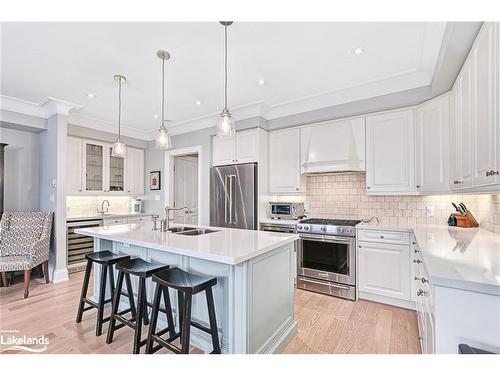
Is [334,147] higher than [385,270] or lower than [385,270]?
higher

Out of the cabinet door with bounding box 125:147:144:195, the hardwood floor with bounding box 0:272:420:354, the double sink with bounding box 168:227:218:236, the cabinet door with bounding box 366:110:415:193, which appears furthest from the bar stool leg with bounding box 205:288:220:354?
the cabinet door with bounding box 125:147:144:195

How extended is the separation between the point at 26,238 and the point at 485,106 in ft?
16.8

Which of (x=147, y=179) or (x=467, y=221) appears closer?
(x=467, y=221)

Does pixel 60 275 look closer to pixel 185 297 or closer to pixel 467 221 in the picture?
pixel 185 297

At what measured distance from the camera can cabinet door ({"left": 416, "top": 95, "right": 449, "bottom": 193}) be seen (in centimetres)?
253

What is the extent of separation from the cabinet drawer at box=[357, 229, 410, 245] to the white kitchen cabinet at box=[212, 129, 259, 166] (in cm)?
179

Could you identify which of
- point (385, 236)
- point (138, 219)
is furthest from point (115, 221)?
point (385, 236)

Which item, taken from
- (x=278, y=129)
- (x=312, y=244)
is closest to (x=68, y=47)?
(x=278, y=129)

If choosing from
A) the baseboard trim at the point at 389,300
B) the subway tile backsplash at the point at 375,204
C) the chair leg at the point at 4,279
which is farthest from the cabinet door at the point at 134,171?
the baseboard trim at the point at 389,300

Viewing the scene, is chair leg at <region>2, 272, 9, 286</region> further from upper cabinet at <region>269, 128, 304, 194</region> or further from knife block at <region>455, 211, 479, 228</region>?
knife block at <region>455, 211, 479, 228</region>

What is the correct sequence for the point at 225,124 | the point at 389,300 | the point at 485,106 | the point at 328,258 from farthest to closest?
the point at 328,258, the point at 389,300, the point at 225,124, the point at 485,106

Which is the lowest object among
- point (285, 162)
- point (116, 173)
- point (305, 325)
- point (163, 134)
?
point (305, 325)

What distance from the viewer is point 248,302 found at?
1690 millimetres

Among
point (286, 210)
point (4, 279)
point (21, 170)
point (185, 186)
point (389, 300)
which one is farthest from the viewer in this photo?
point (185, 186)
